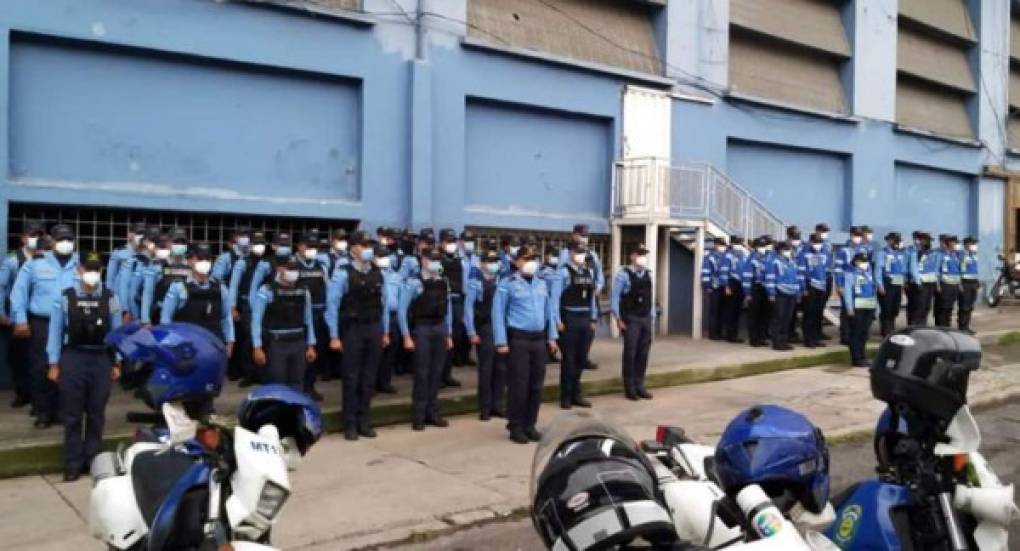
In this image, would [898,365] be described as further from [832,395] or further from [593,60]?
[593,60]

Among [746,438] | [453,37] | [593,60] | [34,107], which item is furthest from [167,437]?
[593,60]

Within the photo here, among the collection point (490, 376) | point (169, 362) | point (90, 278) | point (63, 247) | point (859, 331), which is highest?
point (63, 247)

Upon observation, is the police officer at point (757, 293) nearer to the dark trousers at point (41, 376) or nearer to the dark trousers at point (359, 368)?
the dark trousers at point (359, 368)

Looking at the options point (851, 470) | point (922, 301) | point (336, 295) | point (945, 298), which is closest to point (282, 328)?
point (336, 295)

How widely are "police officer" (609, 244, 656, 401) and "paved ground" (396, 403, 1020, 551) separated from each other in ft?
8.74

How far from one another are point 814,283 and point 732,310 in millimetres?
1423

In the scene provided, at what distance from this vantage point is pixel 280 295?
8461 mm

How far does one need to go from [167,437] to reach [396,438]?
5.79m

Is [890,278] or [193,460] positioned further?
[890,278]

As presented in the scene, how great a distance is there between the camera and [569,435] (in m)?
2.38

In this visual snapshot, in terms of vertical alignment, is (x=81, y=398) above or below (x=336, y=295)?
below

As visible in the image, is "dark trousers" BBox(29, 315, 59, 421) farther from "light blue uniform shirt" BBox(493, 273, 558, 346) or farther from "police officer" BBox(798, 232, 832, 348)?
"police officer" BBox(798, 232, 832, 348)

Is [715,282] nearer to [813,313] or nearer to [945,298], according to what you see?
[813,313]

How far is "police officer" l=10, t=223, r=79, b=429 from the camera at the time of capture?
27.2 feet
